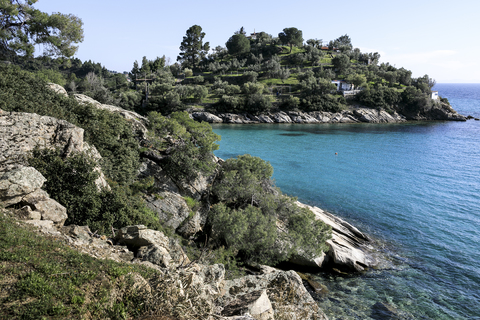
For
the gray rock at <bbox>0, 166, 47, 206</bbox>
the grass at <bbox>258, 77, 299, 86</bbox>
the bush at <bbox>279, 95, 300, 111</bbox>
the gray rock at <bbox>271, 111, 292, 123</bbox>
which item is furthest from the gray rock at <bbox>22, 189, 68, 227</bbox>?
the grass at <bbox>258, 77, 299, 86</bbox>

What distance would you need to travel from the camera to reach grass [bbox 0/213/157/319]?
645 centimetres

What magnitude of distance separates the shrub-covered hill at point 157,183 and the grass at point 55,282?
6.38m

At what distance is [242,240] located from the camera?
18.8 metres

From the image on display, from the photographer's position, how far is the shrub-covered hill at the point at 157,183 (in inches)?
599

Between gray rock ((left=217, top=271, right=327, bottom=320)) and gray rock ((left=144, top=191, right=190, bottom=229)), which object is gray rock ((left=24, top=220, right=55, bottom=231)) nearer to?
gray rock ((left=217, top=271, right=327, bottom=320))

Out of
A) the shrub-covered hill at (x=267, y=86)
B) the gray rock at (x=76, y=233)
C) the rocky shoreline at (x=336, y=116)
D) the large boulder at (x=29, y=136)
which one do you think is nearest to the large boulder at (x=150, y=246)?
the gray rock at (x=76, y=233)

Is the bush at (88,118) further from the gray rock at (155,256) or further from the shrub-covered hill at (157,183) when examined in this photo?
the gray rock at (155,256)

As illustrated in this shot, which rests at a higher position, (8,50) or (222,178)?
(8,50)

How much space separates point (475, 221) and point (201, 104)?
8323cm

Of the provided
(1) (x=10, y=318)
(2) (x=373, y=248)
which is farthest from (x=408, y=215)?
(1) (x=10, y=318)

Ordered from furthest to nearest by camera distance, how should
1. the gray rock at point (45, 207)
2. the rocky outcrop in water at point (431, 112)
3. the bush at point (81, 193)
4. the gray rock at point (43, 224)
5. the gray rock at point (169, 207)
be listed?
the rocky outcrop in water at point (431, 112) → the gray rock at point (169, 207) → the bush at point (81, 193) → the gray rock at point (45, 207) → the gray rock at point (43, 224)

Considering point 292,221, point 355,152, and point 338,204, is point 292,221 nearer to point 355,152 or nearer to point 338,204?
point 338,204

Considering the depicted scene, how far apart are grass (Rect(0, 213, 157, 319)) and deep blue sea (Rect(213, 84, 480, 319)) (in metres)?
12.5

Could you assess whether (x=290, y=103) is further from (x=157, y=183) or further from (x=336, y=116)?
(x=157, y=183)
